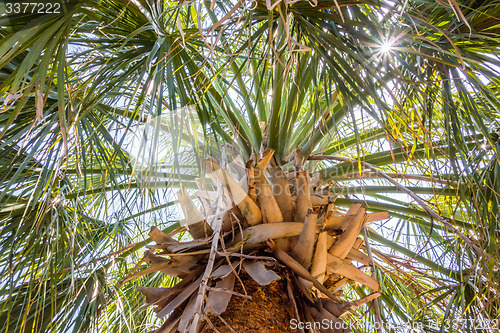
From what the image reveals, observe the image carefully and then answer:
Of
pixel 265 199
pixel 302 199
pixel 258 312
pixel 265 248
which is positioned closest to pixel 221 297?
pixel 258 312

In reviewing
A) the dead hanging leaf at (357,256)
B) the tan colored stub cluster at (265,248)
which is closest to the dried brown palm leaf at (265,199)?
the tan colored stub cluster at (265,248)

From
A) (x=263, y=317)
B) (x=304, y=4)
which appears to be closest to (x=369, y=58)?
(x=304, y=4)

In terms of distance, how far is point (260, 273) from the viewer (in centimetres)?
127

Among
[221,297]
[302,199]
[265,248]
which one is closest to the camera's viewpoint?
[221,297]

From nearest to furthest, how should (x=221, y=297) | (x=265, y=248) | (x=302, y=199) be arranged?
(x=221, y=297), (x=265, y=248), (x=302, y=199)

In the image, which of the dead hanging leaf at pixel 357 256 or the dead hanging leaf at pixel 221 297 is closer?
the dead hanging leaf at pixel 221 297

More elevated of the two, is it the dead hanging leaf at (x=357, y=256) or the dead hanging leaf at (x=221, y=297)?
the dead hanging leaf at (x=357, y=256)

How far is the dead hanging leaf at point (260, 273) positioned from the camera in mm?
1220

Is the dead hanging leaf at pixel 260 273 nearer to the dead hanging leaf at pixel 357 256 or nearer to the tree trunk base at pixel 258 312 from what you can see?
the tree trunk base at pixel 258 312

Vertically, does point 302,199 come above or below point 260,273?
above

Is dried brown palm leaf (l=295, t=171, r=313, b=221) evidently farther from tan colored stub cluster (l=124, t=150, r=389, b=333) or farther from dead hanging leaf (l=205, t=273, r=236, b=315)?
dead hanging leaf (l=205, t=273, r=236, b=315)

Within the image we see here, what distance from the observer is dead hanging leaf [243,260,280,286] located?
1.22 metres

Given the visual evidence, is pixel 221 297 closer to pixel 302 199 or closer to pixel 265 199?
pixel 265 199

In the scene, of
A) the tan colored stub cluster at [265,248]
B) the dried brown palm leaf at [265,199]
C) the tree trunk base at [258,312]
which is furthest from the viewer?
the dried brown palm leaf at [265,199]
